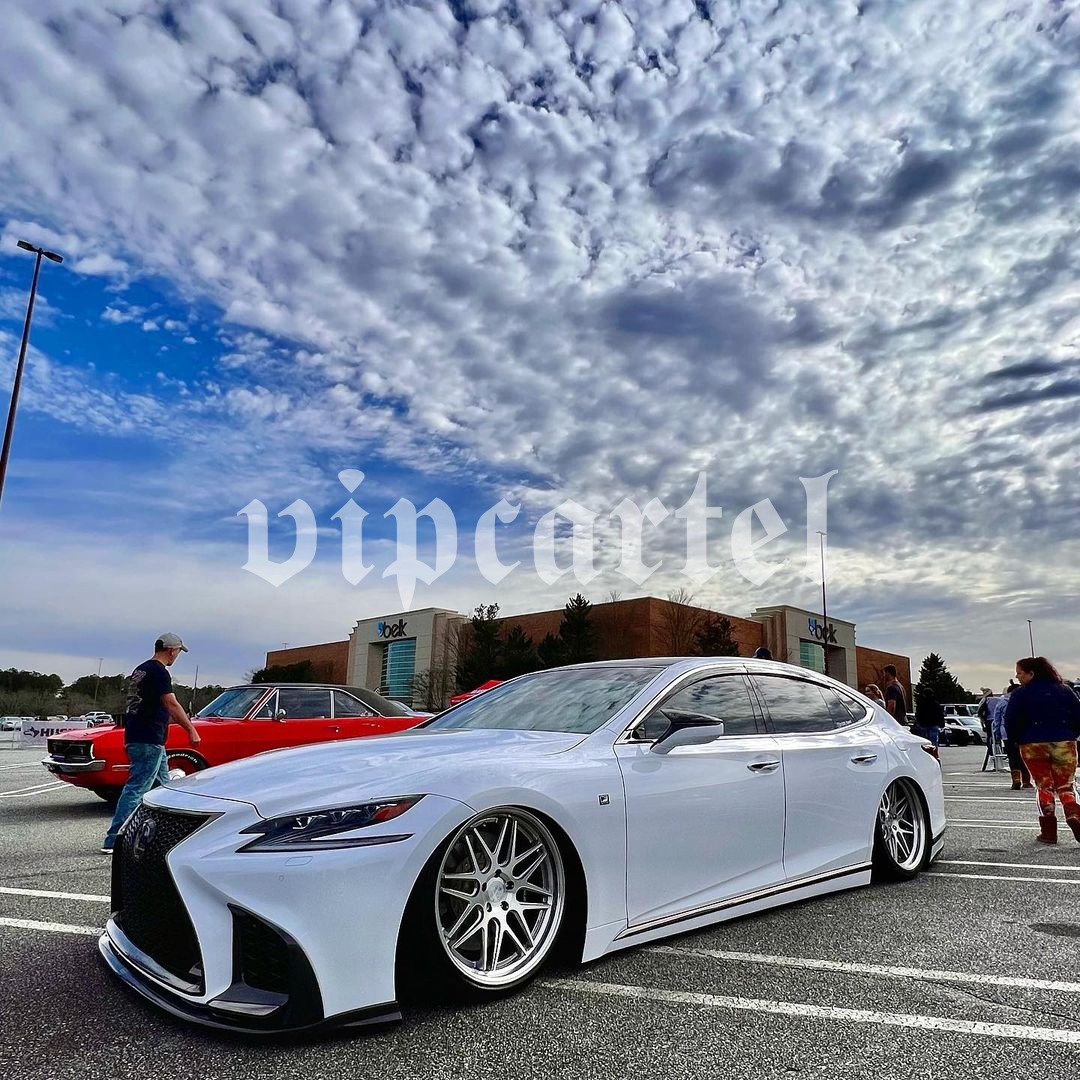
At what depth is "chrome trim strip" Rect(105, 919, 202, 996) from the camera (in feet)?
8.97

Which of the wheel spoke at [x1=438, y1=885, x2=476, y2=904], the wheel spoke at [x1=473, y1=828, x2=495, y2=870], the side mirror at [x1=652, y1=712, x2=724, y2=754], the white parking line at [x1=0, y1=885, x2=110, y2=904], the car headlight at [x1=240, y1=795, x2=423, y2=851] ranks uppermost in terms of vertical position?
the side mirror at [x1=652, y1=712, x2=724, y2=754]

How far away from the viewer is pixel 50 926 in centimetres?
420

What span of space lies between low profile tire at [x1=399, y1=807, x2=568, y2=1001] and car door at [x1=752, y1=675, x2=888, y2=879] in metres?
1.59

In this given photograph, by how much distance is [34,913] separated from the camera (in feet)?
14.7

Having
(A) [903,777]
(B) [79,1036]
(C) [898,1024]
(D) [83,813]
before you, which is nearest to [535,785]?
(C) [898,1024]

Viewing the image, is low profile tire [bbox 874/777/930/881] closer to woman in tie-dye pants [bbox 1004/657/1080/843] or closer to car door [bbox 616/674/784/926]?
car door [bbox 616/674/784/926]

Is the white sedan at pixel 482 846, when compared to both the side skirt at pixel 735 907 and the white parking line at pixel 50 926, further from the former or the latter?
the white parking line at pixel 50 926

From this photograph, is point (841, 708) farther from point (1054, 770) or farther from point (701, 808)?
point (1054, 770)

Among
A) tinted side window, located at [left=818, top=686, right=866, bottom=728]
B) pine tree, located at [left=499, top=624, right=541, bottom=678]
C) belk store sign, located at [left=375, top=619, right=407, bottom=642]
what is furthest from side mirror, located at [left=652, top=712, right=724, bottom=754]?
belk store sign, located at [left=375, top=619, right=407, bottom=642]

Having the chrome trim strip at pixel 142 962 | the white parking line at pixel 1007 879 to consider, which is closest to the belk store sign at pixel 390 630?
the white parking line at pixel 1007 879

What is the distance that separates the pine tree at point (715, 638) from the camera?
5209cm

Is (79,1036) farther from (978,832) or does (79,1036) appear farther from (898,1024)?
(978,832)

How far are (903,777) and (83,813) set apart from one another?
8.23 m

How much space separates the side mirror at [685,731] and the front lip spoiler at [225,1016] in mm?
1528
